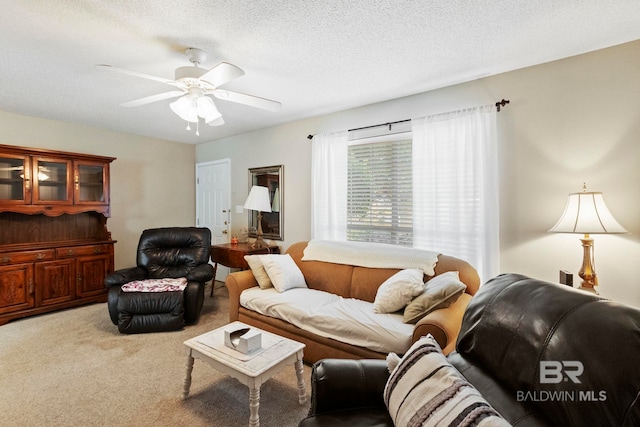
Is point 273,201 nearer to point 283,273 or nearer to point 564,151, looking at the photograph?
point 283,273

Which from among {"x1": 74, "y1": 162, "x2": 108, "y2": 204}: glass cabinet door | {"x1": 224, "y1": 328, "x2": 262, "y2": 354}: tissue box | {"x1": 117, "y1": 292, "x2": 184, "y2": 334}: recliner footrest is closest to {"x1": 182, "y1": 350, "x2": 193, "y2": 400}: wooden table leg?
{"x1": 224, "y1": 328, "x2": 262, "y2": 354}: tissue box

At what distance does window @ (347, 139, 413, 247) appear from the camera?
10.4ft

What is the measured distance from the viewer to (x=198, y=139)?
5.07 metres

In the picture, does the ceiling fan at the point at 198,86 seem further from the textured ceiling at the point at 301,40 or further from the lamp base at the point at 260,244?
the lamp base at the point at 260,244

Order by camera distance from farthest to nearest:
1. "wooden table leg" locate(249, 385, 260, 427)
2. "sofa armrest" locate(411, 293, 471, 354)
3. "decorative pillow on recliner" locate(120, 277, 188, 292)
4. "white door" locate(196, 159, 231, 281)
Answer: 1. "white door" locate(196, 159, 231, 281)
2. "decorative pillow on recliner" locate(120, 277, 188, 292)
3. "sofa armrest" locate(411, 293, 471, 354)
4. "wooden table leg" locate(249, 385, 260, 427)

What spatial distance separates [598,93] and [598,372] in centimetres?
233

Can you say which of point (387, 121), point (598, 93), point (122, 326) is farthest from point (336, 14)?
point (122, 326)

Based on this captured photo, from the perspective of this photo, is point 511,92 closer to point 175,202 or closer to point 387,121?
point 387,121

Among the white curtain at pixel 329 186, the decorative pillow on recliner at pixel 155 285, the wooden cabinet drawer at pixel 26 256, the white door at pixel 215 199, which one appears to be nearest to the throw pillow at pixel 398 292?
the white curtain at pixel 329 186

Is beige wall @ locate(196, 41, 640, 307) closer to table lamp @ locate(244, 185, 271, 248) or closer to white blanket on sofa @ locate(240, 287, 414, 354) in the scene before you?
white blanket on sofa @ locate(240, 287, 414, 354)

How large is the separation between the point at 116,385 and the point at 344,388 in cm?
186

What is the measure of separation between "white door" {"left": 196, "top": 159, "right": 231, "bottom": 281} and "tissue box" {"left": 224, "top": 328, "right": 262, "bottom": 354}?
3.14 meters

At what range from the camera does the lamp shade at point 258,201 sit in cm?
390

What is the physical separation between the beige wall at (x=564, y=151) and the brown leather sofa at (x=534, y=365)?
1505 mm
